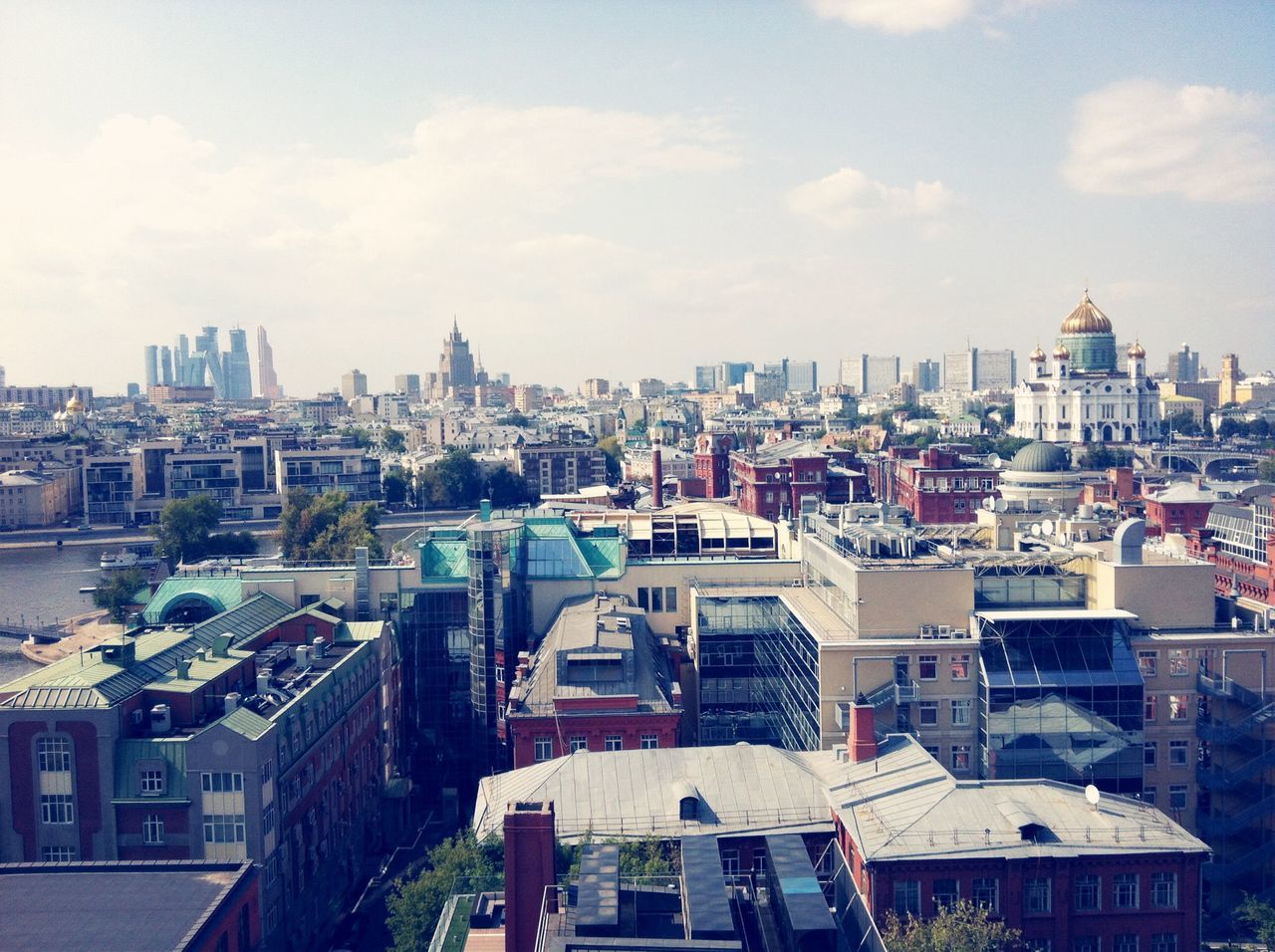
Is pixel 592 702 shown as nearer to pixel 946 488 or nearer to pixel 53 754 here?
pixel 53 754

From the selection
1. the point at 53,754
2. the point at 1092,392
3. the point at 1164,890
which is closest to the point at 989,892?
the point at 1164,890

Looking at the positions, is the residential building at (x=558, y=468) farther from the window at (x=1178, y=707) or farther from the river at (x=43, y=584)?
the window at (x=1178, y=707)

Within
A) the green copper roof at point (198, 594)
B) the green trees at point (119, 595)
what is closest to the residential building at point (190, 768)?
the green copper roof at point (198, 594)

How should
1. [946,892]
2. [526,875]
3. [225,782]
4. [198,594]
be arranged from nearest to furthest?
[526,875] → [946,892] → [225,782] → [198,594]

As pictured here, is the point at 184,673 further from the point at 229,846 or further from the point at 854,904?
the point at 854,904

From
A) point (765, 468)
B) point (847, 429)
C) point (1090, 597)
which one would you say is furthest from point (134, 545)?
point (847, 429)

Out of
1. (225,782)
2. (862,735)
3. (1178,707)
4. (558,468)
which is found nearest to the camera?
(225,782)
